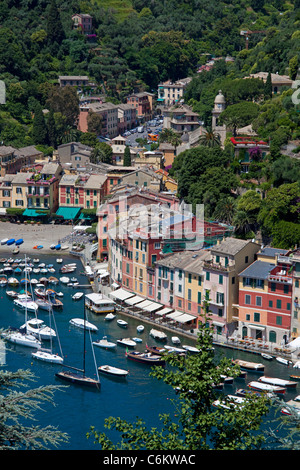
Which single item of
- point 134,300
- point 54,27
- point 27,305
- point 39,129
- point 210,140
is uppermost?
point 54,27


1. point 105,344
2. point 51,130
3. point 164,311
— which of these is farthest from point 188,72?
point 105,344

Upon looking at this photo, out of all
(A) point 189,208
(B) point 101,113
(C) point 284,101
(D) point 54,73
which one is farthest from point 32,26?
(A) point 189,208

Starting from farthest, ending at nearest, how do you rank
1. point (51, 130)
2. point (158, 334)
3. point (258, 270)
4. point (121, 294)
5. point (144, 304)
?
1. point (51, 130)
2. point (121, 294)
3. point (144, 304)
4. point (158, 334)
5. point (258, 270)

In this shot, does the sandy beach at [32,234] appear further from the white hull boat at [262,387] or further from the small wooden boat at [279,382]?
the white hull boat at [262,387]

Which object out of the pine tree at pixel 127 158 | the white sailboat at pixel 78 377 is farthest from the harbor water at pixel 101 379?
the pine tree at pixel 127 158

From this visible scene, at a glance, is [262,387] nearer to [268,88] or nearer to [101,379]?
[101,379]

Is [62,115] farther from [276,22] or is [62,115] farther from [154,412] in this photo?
[154,412]
